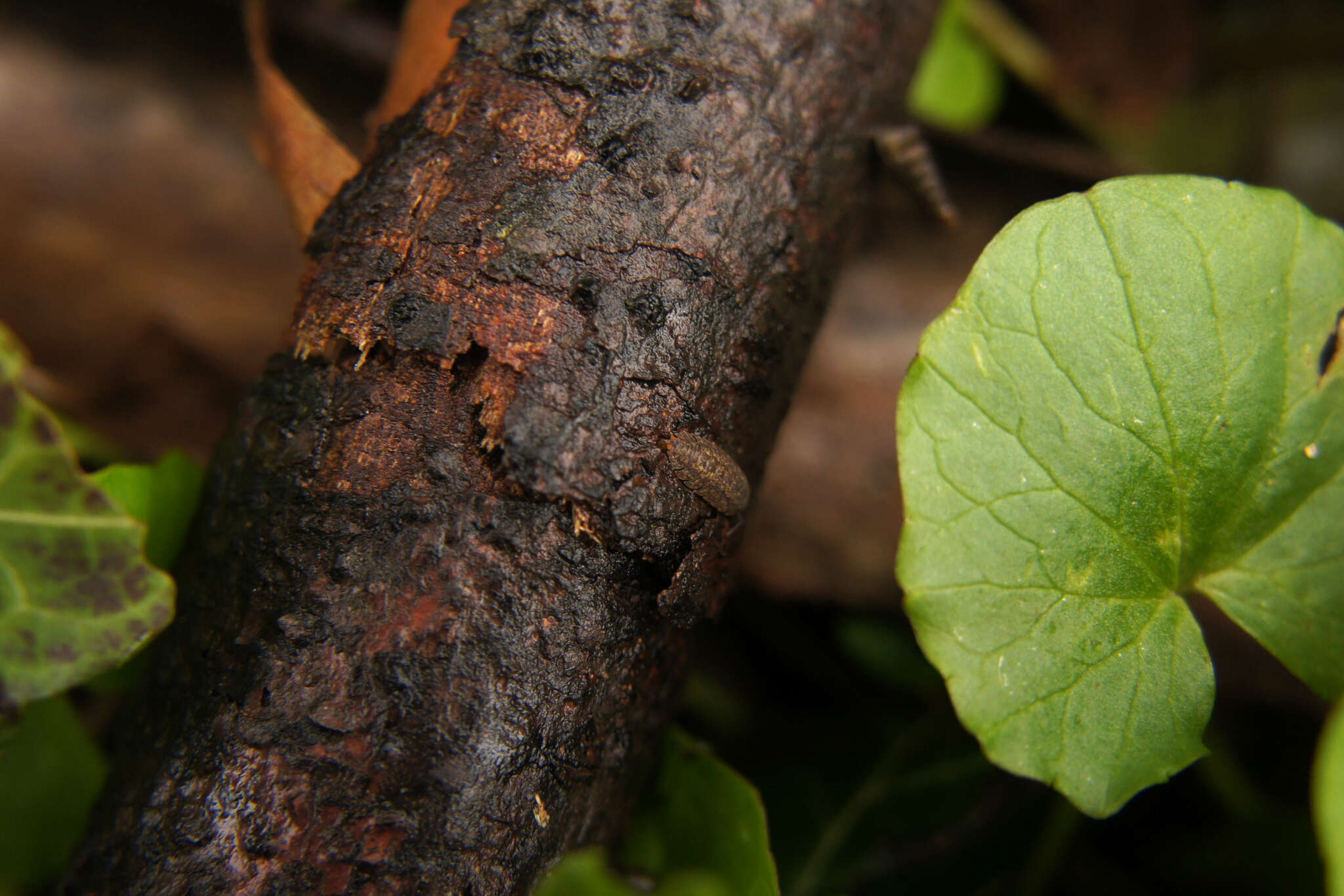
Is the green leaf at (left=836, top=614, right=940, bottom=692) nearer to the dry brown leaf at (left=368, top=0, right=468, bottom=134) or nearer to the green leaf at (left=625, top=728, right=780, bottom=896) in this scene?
the green leaf at (left=625, top=728, right=780, bottom=896)

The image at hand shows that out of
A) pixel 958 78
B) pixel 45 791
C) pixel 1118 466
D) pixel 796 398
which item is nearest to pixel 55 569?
pixel 45 791

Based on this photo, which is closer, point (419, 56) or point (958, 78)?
point (419, 56)

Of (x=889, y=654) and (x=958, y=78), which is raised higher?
(x=958, y=78)

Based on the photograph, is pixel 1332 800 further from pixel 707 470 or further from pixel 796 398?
pixel 796 398

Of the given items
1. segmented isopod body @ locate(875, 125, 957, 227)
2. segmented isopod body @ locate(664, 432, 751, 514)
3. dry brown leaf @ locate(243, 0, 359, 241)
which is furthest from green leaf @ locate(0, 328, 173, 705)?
segmented isopod body @ locate(875, 125, 957, 227)

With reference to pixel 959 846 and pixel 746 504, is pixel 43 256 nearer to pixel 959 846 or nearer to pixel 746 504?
pixel 746 504

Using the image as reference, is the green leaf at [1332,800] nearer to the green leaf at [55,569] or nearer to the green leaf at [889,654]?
the green leaf at [889,654]

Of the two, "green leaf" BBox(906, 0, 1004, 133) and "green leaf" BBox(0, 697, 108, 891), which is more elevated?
"green leaf" BBox(906, 0, 1004, 133)
